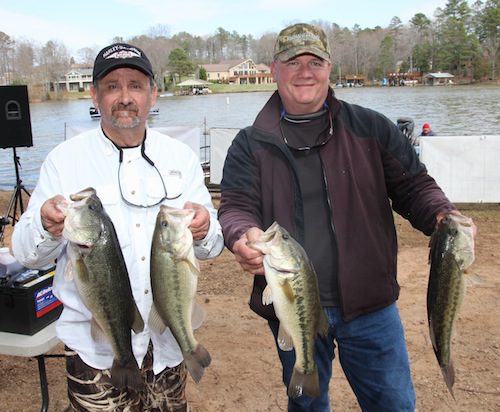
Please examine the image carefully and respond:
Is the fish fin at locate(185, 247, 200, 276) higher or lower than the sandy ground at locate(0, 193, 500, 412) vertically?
higher

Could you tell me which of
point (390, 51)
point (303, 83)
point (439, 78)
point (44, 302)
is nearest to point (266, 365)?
point (44, 302)

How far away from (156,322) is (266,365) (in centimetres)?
261

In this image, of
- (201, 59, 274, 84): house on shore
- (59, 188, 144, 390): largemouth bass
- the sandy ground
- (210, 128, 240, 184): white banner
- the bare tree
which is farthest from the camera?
(201, 59, 274, 84): house on shore

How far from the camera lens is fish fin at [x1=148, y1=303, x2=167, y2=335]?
8.38 ft

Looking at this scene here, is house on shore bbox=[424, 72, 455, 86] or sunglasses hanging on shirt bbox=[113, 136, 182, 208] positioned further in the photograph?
house on shore bbox=[424, 72, 455, 86]

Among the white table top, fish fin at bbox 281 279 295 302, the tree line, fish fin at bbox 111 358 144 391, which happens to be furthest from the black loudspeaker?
the tree line

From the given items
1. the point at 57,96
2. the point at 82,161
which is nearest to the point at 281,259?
the point at 82,161

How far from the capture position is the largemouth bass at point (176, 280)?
234 cm

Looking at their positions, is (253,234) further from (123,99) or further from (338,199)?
(123,99)

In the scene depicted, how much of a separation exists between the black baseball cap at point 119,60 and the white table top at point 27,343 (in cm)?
198

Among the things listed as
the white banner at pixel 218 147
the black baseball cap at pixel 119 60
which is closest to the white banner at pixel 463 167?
the white banner at pixel 218 147

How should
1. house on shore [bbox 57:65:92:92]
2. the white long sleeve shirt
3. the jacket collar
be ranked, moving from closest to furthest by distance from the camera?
the white long sleeve shirt
the jacket collar
house on shore [bbox 57:65:92:92]

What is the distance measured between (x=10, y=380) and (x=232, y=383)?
2088 millimetres

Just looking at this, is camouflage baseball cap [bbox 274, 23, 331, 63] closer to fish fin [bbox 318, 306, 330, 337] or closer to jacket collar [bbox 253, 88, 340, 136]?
jacket collar [bbox 253, 88, 340, 136]
